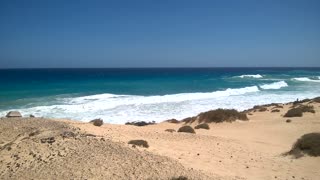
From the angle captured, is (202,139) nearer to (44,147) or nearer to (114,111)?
(44,147)

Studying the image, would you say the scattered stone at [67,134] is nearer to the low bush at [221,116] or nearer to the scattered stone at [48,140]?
the scattered stone at [48,140]

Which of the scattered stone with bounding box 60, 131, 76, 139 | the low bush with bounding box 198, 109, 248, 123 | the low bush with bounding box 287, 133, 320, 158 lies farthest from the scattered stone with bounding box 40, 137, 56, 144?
the low bush with bounding box 198, 109, 248, 123

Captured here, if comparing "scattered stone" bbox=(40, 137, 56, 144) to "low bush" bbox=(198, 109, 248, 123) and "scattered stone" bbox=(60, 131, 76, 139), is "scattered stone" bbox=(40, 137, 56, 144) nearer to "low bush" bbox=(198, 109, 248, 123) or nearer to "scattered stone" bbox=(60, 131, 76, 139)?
"scattered stone" bbox=(60, 131, 76, 139)

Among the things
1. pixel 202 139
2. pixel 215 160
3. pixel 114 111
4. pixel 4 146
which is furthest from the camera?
pixel 114 111

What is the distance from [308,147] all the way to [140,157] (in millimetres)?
6126

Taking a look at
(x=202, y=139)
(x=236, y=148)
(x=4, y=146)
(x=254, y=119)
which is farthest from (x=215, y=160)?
(x=254, y=119)

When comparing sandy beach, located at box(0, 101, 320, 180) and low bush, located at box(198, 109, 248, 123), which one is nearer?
sandy beach, located at box(0, 101, 320, 180)

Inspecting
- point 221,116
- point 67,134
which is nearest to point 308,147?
→ point 67,134

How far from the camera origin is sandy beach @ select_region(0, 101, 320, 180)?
8.78 meters

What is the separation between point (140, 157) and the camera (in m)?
9.51

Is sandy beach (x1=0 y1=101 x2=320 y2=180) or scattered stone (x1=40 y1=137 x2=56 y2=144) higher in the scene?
scattered stone (x1=40 y1=137 x2=56 y2=144)

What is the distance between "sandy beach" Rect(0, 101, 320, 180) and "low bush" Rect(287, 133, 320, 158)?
291 millimetres

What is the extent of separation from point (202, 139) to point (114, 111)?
1739 centimetres

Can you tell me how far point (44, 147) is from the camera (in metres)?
10.7
